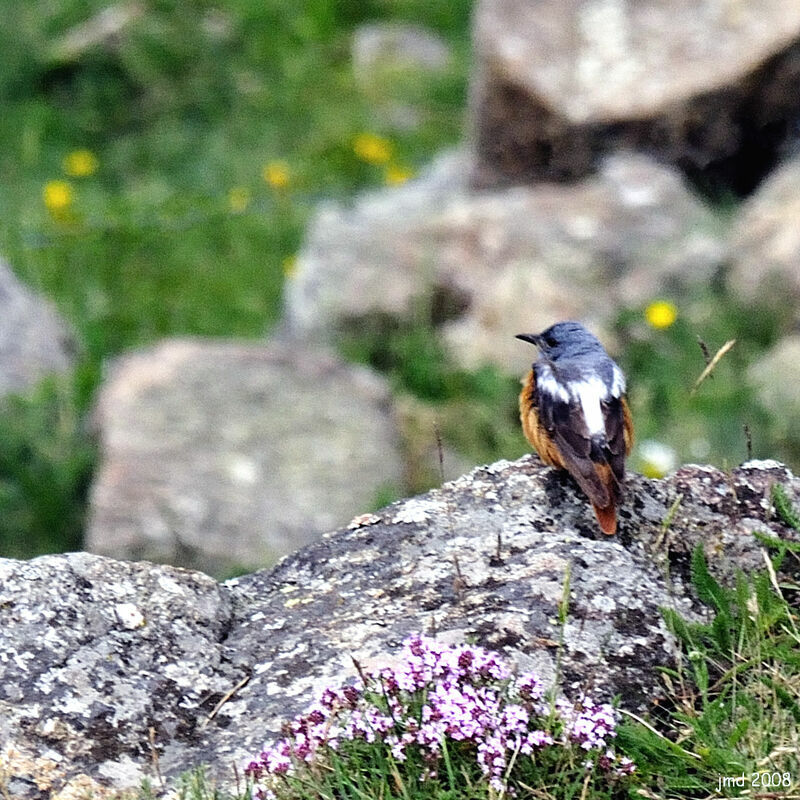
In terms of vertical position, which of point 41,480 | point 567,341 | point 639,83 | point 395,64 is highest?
point 395,64

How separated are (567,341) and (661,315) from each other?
2.97 metres

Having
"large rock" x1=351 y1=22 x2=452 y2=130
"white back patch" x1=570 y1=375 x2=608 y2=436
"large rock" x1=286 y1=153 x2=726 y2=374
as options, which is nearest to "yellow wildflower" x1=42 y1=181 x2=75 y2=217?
"large rock" x1=286 y1=153 x2=726 y2=374

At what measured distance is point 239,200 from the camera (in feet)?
36.1

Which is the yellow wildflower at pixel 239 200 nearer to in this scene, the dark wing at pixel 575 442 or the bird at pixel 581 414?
the bird at pixel 581 414

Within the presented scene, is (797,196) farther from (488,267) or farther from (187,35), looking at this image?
(187,35)

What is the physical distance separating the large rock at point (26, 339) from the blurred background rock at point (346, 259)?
0.02m

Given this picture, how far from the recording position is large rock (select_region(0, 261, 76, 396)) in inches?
338

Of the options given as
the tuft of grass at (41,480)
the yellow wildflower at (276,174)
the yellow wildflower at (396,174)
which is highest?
the yellow wildflower at (276,174)

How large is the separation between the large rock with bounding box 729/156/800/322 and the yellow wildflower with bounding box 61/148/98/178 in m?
5.15

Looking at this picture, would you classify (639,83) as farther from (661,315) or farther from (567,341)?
(567,341)

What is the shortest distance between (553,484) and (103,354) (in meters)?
5.70

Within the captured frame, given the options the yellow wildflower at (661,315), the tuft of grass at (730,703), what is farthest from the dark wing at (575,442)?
the yellow wildflower at (661,315)

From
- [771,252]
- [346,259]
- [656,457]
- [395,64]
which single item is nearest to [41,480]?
[346,259]

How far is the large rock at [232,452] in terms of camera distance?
7105 mm
